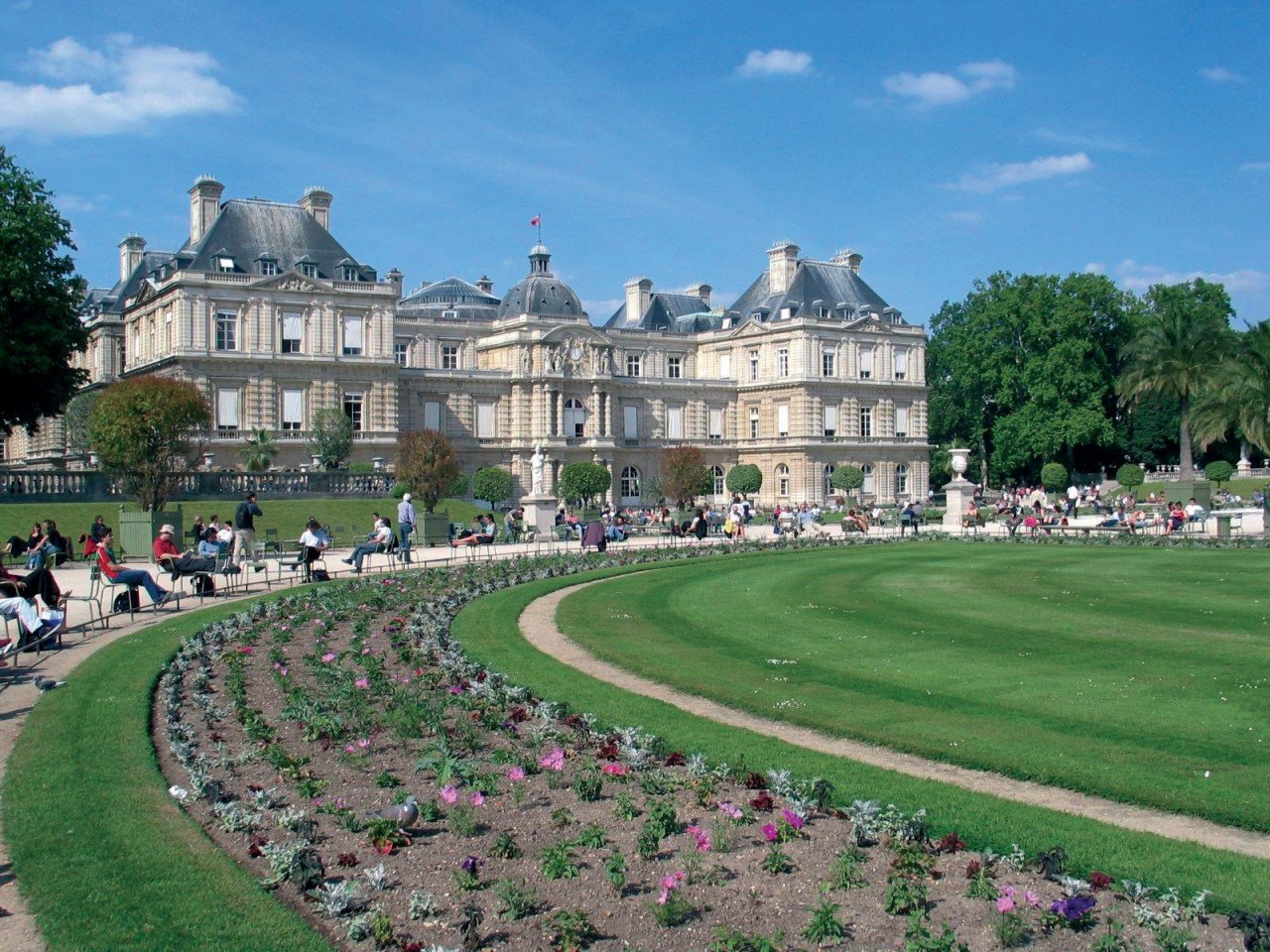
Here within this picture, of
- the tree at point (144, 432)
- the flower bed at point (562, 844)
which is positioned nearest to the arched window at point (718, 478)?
the tree at point (144, 432)

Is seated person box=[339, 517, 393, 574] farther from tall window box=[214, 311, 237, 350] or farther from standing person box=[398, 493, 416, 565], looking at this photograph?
tall window box=[214, 311, 237, 350]

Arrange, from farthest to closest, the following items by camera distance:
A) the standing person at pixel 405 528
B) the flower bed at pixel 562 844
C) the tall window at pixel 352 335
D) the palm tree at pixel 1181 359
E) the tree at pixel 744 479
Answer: the tree at pixel 744 479
the palm tree at pixel 1181 359
the tall window at pixel 352 335
the standing person at pixel 405 528
the flower bed at pixel 562 844

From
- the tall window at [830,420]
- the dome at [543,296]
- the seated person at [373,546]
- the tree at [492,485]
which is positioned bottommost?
the seated person at [373,546]

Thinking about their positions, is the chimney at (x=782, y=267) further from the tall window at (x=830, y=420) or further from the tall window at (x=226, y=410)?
the tall window at (x=226, y=410)

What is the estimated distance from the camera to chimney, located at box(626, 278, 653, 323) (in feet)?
290

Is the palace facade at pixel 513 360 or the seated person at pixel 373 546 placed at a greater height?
the palace facade at pixel 513 360

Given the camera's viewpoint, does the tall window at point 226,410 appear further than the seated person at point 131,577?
Yes

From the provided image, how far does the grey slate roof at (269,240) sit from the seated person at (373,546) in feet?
112

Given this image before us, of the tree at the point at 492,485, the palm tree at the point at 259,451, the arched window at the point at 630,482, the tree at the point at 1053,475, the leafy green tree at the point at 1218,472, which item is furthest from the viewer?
the arched window at the point at 630,482

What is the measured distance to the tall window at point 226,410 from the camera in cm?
5900

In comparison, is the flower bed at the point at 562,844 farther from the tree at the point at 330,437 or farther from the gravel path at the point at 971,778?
the tree at the point at 330,437

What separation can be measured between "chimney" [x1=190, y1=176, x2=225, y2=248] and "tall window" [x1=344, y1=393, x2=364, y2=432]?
11993 millimetres

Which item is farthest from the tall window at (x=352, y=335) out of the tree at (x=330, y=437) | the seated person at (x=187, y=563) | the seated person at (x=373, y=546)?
the seated person at (x=187, y=563)

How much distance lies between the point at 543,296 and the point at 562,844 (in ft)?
228
